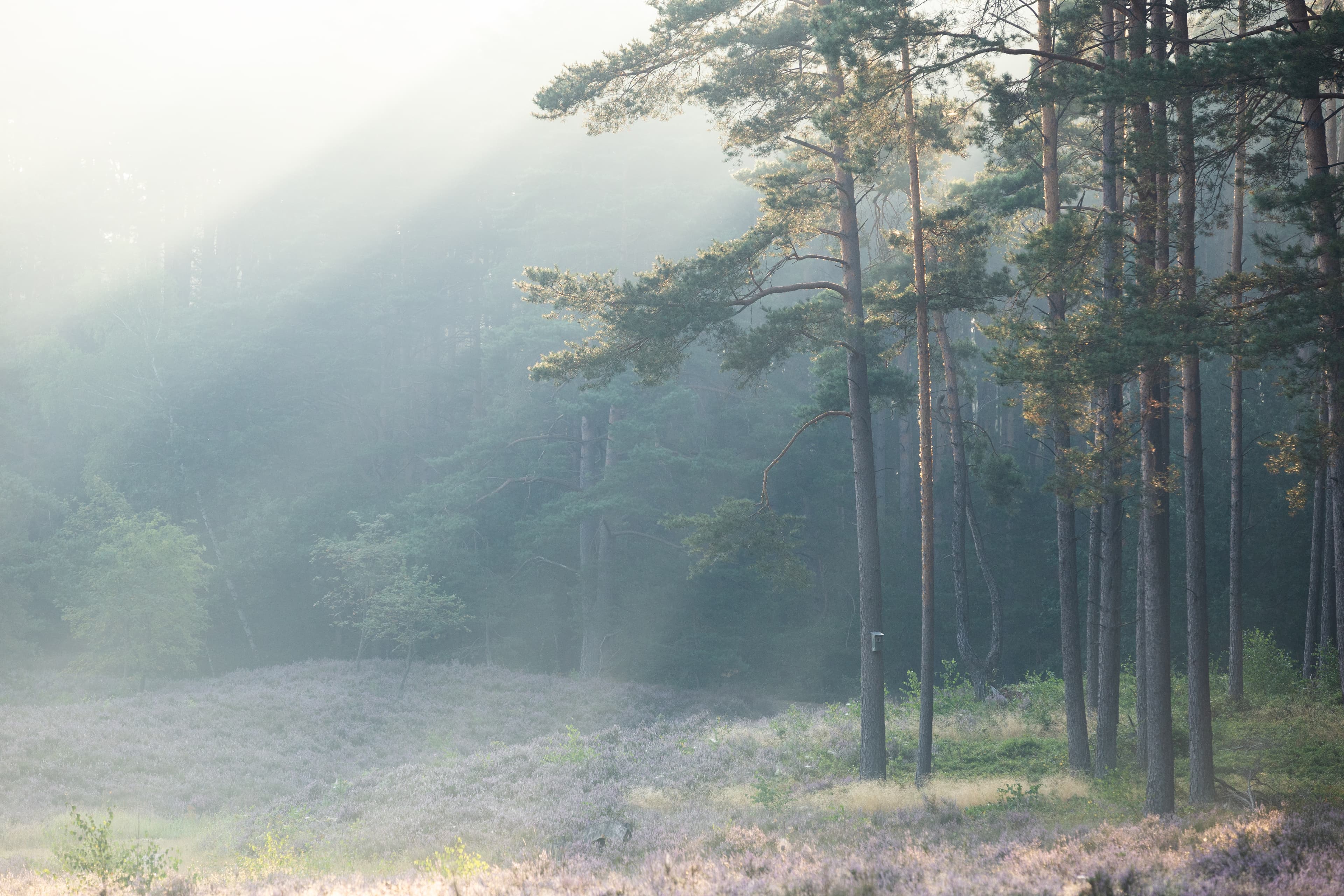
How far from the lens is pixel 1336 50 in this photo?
7.79 meters

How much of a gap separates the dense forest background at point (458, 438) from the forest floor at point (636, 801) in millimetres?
7555

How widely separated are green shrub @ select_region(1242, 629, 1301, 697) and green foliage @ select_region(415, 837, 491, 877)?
44.0 ft

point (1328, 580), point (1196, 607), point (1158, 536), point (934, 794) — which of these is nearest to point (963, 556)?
point (1328, 580)

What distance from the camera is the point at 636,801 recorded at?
45.1ft

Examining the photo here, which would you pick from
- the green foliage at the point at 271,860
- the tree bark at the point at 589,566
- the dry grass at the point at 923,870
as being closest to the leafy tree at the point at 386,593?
the tree bark at the point at 589,566

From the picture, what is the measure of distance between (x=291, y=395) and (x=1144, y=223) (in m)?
37.1

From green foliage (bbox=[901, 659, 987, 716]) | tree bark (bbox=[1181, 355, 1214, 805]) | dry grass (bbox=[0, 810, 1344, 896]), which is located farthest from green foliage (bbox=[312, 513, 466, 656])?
tree bark (bbox=[1181, 355, 1214, 805])

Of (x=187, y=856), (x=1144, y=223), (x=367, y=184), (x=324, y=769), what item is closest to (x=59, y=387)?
(x=367, y=184)

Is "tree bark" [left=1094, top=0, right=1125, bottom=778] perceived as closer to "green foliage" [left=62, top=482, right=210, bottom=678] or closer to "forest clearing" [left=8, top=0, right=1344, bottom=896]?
"forest clearing" [left=8, top=0, right=1344, bottom=896]

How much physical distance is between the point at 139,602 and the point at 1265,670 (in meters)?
30.6

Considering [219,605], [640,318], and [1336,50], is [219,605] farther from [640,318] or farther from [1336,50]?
[1336,50]

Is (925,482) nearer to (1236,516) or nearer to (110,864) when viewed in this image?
(1236,516)

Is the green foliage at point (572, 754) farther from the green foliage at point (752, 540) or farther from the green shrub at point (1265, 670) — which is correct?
the green shrub at point (1265, 670)

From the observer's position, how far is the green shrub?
15.8 meters
